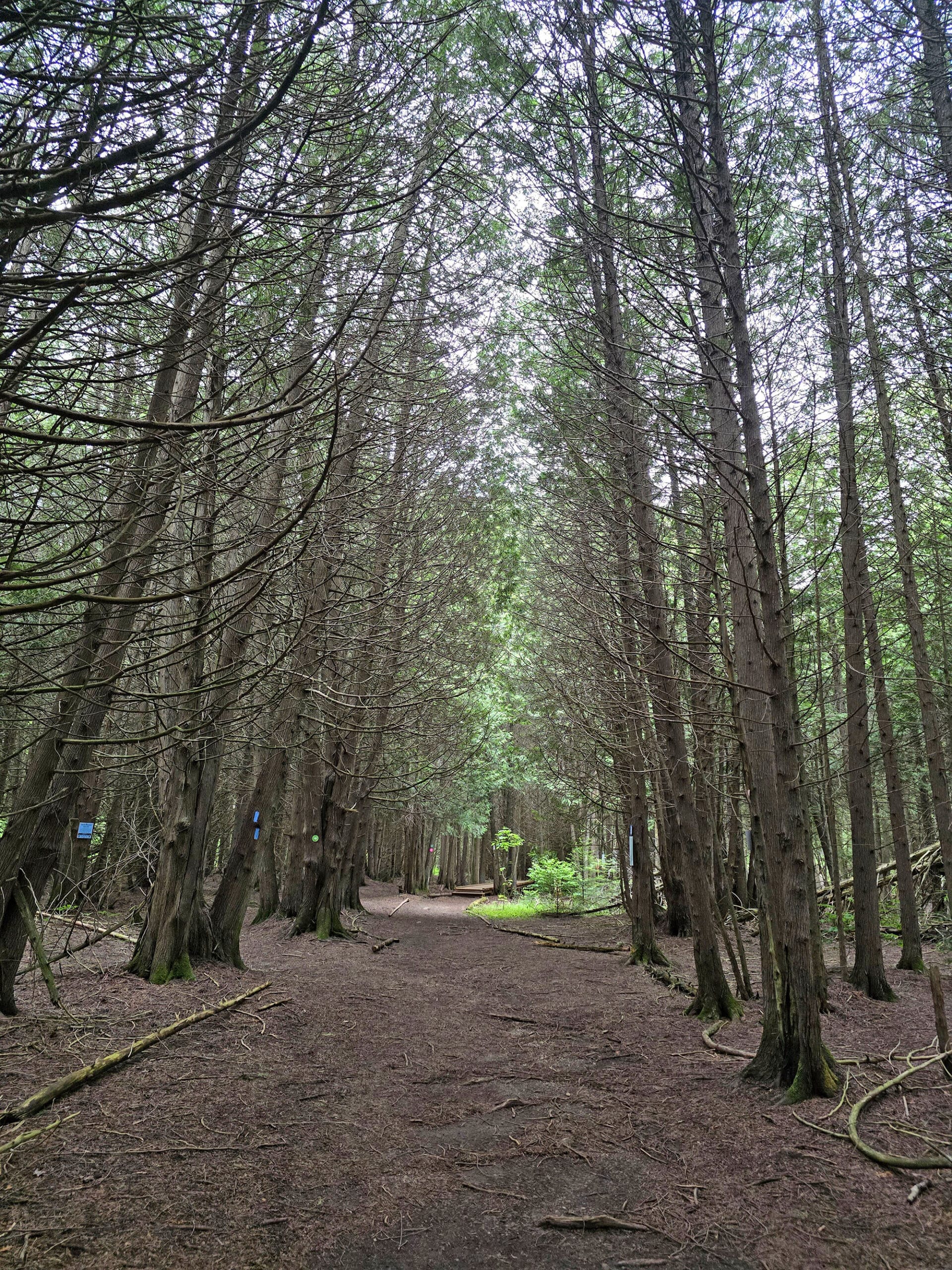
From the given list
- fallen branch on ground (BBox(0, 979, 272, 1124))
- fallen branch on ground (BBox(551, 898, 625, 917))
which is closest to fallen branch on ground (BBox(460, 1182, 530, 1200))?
fallen branch on ground (BBox(0, 979, 272, 1124))

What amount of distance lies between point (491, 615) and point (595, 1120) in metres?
14.8

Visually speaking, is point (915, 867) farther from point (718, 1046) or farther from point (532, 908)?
point (532, 908)

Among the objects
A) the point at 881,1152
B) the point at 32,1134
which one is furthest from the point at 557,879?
the point at 32,1134

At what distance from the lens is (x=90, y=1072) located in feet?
13.7

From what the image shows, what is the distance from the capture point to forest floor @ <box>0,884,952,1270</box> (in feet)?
8.99

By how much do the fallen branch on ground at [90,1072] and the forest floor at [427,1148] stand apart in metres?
0.07

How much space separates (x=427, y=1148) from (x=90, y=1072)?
1984 mm

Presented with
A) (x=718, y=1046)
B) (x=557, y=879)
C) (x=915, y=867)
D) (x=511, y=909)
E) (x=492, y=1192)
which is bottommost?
(x=511, y=909)

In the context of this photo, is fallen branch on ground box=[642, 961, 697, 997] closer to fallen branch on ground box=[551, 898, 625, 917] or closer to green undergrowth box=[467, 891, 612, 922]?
green undergrowth box=[467, 891, 612, 922]

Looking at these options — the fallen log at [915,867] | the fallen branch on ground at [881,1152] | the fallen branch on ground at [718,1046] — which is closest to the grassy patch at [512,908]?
Result: the fallen log at [915,867]

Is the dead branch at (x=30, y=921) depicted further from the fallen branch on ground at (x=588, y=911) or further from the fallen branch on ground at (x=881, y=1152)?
the fallen branch on ground at (x=588, y=911)

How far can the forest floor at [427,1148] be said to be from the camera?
2740 millimetres

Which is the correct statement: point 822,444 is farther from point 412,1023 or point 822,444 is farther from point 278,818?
point 278,818

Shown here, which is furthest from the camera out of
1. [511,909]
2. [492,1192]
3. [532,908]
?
[511,909]
